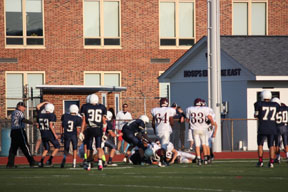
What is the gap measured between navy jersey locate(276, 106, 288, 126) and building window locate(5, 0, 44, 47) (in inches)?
846

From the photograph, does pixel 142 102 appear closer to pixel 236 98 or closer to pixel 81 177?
pixel 236 98

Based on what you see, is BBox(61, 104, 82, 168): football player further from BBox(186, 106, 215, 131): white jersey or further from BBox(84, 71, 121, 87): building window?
BBox(84, 71, 121, 87): building window

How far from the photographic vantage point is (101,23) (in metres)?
42.2

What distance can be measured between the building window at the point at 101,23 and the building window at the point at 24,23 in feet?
8.36

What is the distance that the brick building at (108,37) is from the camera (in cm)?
4100

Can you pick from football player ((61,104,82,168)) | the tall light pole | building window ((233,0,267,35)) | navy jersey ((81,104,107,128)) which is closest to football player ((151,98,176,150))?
football player ((61,104,82,168))

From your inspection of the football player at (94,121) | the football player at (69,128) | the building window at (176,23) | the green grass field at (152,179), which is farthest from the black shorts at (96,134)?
the building window at (176,23)

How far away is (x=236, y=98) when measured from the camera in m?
32.5

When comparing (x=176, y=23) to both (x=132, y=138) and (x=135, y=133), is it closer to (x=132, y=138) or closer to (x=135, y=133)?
(x=135, y=133)

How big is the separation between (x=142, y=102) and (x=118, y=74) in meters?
2.05

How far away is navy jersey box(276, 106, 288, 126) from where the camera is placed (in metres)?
21.0

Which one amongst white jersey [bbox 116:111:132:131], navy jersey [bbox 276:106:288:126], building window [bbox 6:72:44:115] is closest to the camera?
navy jersey [bbox 276:106:288:126]

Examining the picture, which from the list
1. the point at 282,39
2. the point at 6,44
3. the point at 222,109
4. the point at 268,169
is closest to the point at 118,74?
the point at 6,44

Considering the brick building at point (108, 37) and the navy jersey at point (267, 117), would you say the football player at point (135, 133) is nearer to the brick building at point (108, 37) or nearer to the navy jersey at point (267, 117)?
the navy jersey at point (267, 117)
